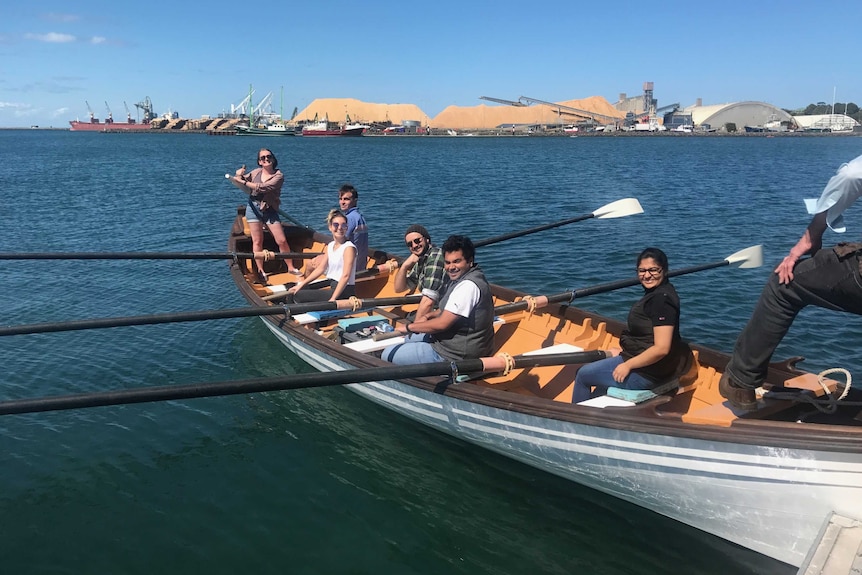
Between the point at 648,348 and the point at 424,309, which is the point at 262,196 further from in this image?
the point at 648,348

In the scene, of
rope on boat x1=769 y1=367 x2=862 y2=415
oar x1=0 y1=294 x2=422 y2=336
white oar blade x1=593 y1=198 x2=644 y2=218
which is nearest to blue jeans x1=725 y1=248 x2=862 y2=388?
rope on boat x1=769 y1=367 x2=862 y2=415

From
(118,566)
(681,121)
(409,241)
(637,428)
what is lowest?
(118,566)

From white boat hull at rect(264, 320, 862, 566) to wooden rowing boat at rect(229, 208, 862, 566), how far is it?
11mm

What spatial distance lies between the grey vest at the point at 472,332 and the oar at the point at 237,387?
54 cm

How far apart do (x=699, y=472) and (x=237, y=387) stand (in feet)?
14.2

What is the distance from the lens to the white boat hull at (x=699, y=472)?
16.9 feet

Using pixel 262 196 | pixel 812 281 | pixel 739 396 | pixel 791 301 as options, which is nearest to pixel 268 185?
pixel 262 196

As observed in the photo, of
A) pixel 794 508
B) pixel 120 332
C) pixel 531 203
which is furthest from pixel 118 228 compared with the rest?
pixel 794 508

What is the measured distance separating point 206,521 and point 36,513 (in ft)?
6.51

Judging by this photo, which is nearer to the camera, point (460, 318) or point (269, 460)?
point (460, 318)

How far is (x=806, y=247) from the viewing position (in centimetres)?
514

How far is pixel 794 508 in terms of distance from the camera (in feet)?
17.5

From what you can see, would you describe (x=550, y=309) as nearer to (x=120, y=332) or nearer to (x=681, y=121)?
(x=120, y=332)

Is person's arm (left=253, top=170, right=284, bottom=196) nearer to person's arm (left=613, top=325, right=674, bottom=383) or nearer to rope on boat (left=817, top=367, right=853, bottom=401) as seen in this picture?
person's arm (left=613, top=325, right=674, bottom=383)
